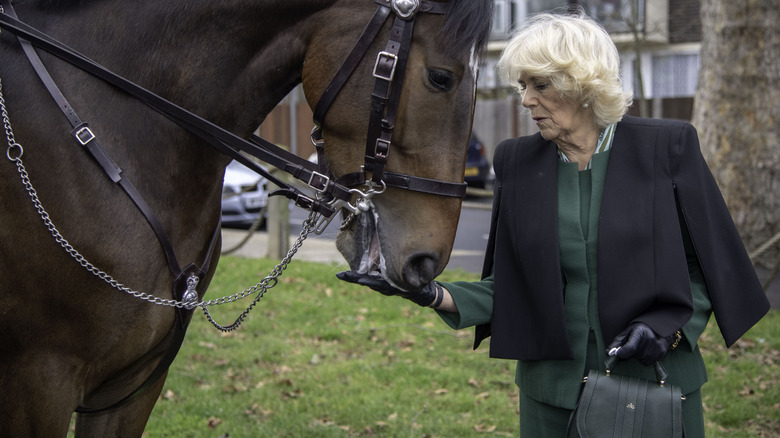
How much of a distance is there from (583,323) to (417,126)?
975 millimetres

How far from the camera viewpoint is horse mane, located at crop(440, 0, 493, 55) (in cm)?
221

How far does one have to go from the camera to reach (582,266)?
2682 millimetres

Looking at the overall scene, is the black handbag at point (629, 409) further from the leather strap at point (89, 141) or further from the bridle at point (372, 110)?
the leather strap at point (89, 141)

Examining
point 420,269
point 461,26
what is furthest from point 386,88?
point 420,269

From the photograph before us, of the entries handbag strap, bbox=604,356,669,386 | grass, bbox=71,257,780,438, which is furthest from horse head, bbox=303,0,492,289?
grass, bbox=71,257,780,438

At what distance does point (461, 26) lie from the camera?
2.21 metres

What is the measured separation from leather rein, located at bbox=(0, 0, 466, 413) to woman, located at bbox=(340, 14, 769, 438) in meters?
0.37

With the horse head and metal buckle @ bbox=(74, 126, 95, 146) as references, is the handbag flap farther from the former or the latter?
metal buckle @ bbox=(74, 126, 95, 146)

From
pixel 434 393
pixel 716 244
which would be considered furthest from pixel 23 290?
pixel 434 393

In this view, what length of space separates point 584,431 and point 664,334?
406mm

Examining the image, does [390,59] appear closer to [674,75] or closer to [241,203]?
[241,203]

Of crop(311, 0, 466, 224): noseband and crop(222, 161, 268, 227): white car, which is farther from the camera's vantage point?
crop(222, 161, 268, 227): white car

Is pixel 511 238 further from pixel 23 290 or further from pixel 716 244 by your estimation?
pixel 23 290

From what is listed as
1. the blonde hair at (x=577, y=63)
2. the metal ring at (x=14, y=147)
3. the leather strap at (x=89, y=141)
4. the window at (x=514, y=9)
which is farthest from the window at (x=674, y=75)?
the metal ring at (x=14, y=147)
